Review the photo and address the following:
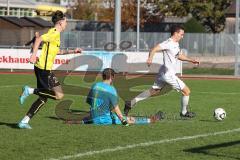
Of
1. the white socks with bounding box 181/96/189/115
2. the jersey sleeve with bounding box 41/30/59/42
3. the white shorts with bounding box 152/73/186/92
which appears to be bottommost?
the white socks with bounding box 181/96/189/115

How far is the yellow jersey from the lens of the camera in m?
11.7

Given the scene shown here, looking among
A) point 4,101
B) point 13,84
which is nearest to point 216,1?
point 13,84

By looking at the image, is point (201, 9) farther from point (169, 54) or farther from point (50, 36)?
point (50, 36)

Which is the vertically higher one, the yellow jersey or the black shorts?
the yellow jersey

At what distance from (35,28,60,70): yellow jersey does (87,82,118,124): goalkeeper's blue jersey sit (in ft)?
3.68

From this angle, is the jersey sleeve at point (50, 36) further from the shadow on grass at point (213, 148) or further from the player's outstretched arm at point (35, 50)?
the shadow on grass at point (213, 148)

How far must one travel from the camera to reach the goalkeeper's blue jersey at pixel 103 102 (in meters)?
12.2

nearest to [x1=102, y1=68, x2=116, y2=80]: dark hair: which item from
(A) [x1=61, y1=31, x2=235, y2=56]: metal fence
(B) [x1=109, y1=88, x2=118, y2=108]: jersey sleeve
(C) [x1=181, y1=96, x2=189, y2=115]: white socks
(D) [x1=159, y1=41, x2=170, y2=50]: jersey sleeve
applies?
(B) [x1=109, y1=88, x2=118, y2=108]: jersey sleeve

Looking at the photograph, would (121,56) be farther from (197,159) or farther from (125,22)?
(125,22)

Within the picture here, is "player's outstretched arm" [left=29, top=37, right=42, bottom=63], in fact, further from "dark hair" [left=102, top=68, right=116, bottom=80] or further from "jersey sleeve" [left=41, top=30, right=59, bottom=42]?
"dark hair" [left=102, top=68, right=116, bottom=80]

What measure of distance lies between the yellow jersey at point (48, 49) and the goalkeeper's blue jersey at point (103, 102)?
112 cm

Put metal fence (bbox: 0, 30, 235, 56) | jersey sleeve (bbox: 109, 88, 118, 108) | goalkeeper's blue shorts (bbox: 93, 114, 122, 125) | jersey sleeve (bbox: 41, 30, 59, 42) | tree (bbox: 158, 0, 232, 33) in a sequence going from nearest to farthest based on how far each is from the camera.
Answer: jersey sleeve (bbox: 41, 30, 59, 42) < jersey sleeve (bbox: 109, 88, 118, 108) < goalkeeper's blue shorts (bbox: 93, 114, 122, 125) < metal fence (bbox: 0, 30, 235, 56) < tree (bbox: 158, 0, 232, 33)

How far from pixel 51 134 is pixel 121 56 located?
68.0ft

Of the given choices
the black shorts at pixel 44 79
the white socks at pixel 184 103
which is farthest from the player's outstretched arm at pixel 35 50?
the white socks at pixel 184 103
